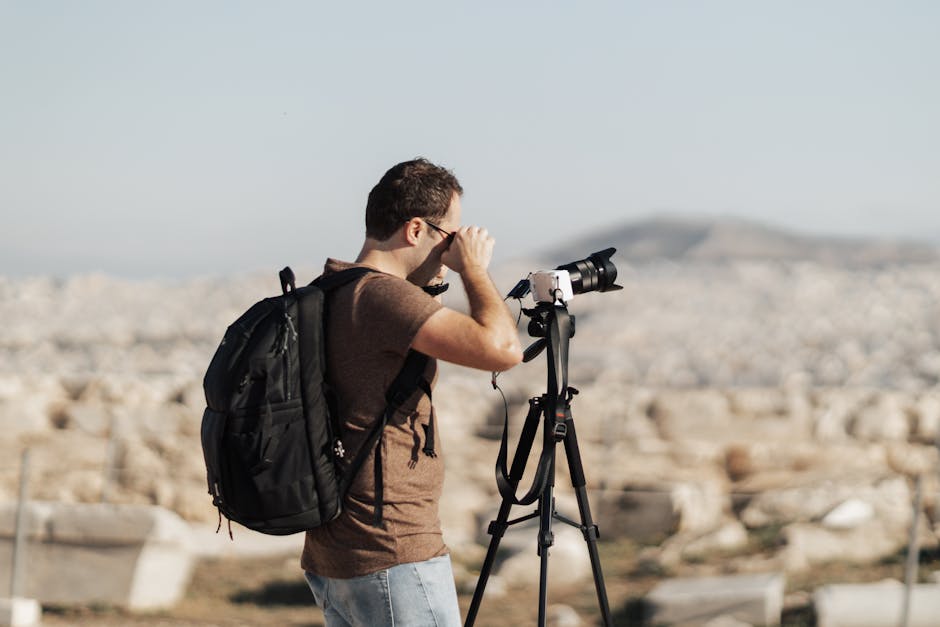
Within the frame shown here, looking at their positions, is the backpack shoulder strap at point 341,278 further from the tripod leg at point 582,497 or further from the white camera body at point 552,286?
the tripod leg at point 582,497

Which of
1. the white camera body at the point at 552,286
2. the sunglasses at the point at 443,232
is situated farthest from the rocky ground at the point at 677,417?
the sunglasses at the point at 443,232

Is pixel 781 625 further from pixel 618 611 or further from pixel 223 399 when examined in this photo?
pixel 223 399

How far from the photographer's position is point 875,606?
5.71 m

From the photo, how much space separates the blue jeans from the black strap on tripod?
37cm

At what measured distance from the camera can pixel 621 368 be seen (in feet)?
56.7

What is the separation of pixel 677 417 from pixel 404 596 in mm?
11365

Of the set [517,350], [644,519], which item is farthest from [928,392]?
[517,350]

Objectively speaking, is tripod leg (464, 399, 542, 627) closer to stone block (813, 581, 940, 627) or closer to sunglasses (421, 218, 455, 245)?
sunglasses (421, 218, 455, 245)

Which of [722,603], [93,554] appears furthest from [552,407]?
[93,554]

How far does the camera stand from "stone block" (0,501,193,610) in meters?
6.03

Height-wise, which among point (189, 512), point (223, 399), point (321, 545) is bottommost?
point (189, 512)

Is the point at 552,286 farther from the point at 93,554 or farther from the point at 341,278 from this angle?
the point at 93,554

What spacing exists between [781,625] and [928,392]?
8.53 m

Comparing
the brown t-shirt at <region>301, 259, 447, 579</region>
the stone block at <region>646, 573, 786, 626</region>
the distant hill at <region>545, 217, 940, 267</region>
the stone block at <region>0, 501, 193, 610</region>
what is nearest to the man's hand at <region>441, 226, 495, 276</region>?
the brown t-shirt at <region>301, 259, 447, 579</region>
